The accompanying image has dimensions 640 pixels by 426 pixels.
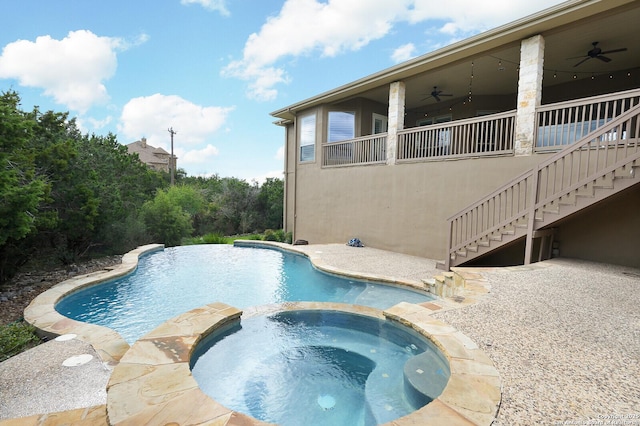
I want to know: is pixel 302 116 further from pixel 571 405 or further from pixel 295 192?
pixel 571 405

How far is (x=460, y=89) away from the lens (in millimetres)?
10031

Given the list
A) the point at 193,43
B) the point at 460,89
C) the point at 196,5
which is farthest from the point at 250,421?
the point at 193,43

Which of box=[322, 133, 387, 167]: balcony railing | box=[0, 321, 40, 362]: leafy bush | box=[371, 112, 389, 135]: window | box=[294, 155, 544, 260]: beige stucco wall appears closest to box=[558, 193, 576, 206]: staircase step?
box=[294, 155, 544, 260]: beige stucco wall

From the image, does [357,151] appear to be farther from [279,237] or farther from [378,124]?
[279,237]

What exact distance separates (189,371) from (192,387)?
0.28m

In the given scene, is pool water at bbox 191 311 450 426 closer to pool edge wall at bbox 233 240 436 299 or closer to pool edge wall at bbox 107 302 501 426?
pool edge wall at bbox 107 302 501 426

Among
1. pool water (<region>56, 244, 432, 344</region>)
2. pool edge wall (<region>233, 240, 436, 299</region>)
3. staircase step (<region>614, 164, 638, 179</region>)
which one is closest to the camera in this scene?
staircase step (<region>614, 164, 638, 179</region>)

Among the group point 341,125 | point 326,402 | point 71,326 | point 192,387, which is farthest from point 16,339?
point 341,125

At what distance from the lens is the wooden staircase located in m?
4.90

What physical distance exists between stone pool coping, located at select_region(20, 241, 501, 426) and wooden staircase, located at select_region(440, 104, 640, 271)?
2.22 m

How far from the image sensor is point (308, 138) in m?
12.1

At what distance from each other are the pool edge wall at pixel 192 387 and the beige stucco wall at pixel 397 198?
192 inches

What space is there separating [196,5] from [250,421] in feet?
39.5

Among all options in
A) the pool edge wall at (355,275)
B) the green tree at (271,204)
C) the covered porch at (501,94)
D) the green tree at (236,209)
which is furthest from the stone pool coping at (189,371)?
the green tree at (271,204)
